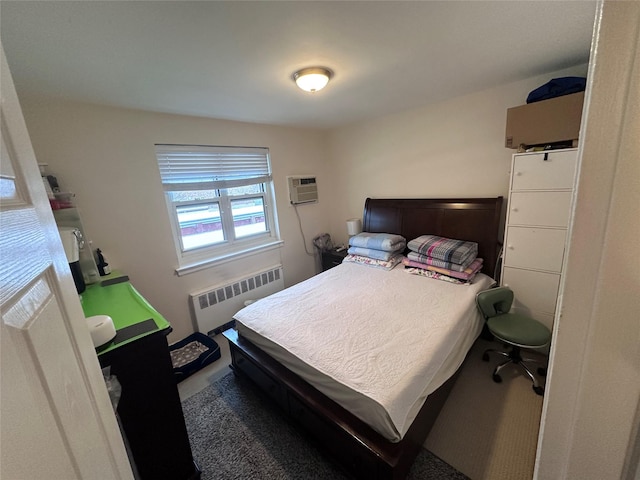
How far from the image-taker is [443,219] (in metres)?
2.82

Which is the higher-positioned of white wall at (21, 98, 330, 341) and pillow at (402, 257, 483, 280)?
white wall at (21, 98, 330, 341)

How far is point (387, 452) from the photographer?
117 cm

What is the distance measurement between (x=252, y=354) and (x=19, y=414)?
5.46ft

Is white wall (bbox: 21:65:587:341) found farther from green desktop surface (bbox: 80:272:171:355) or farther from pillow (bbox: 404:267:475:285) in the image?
pillow (bbox: 404:267:475:285)

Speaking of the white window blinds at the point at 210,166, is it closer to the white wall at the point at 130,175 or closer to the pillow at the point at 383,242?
the white wall at the point at 130,175

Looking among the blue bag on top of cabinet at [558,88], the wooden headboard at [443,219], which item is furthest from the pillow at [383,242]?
the blue bag on top of cabinet at [558,88]

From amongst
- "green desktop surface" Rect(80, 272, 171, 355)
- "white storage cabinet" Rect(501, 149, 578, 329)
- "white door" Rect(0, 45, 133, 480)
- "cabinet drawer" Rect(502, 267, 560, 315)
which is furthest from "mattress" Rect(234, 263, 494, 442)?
"white door" Rect(0, 45, 133, 480)

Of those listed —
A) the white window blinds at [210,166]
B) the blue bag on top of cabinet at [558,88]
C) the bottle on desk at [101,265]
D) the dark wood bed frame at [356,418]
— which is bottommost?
the dark wood bed frame at [356,418]

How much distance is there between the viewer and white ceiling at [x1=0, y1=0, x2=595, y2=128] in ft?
3.71

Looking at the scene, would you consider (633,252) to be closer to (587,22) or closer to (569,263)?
(569,263)

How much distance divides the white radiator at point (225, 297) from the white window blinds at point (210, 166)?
3.68 feet

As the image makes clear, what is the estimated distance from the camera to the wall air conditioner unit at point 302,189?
3419 mm

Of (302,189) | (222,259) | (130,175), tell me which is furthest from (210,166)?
(302,189)

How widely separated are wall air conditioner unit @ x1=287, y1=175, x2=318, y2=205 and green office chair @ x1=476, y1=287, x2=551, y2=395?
2.36 metres
